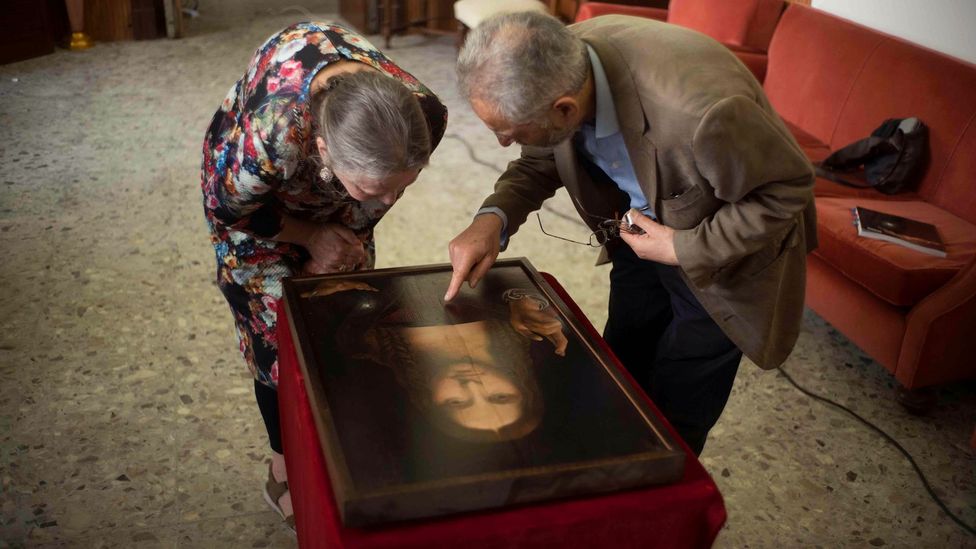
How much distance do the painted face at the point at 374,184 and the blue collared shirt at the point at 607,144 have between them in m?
0.34

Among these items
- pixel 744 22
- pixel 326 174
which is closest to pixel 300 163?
pixel 326 174

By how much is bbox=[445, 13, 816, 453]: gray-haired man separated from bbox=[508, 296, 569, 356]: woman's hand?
11 cm

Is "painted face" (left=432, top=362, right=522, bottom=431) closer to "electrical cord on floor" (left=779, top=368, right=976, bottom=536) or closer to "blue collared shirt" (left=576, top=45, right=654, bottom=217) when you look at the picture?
"blue collared shirt" (left=576, top=45, right=654, bottom=217)

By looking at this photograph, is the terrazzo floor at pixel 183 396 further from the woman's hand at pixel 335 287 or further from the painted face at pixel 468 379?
the painted face at pixel 468 379

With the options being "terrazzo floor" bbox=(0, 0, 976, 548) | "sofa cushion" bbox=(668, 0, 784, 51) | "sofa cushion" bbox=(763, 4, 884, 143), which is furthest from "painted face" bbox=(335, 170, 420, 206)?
"sofa cushion" bbox=(668, 0, 784, 51)

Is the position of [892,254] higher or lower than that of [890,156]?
lower

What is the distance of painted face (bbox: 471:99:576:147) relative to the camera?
1.38m

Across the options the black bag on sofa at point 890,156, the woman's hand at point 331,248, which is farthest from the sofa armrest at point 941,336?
the woman's hand at point 331,248

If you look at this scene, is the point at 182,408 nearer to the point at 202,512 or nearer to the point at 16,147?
the point at 202,512

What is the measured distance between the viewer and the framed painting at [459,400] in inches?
41.4

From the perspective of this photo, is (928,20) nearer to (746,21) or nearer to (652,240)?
(746,21)

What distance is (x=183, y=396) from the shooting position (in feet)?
7.88

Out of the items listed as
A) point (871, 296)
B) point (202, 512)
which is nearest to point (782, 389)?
point (871, 296)

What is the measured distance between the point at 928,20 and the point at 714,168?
246 centimetres
